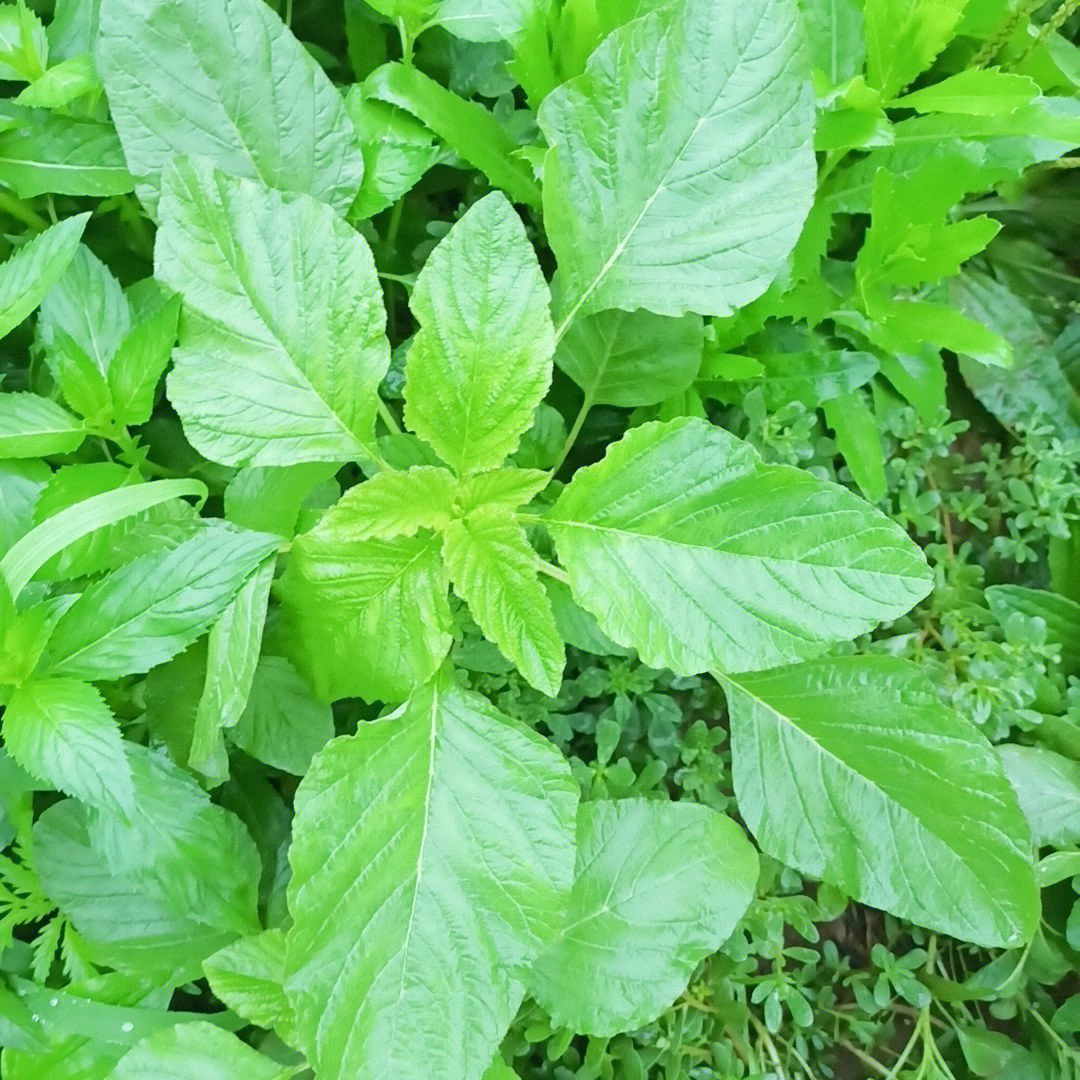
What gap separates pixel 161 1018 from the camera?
83 cm

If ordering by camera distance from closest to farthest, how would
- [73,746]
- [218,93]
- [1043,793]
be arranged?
[73,746]
[218,93]
[1043,793]

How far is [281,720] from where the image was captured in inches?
31.5

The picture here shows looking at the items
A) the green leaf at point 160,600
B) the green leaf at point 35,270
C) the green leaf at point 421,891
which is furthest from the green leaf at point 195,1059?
the green leaf at point 35,270

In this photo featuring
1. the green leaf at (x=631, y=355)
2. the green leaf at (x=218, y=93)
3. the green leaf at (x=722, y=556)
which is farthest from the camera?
the green leaf at (x=631, y=355)

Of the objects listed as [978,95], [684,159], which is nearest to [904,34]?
[978,95]

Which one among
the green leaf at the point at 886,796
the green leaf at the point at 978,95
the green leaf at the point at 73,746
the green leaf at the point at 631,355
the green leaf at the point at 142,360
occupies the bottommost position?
the green leaf at the point at 886,796

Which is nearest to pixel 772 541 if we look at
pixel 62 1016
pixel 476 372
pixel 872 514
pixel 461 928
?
pixel 872 514

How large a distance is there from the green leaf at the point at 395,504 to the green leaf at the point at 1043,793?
58cm

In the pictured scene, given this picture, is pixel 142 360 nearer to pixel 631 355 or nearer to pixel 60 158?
pixel 60 158

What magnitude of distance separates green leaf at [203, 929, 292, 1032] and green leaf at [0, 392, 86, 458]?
416 millimetres

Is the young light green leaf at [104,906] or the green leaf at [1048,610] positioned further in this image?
the green leaf at [1048,610]

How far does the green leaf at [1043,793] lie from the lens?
898 mm

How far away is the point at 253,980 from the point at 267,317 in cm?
51

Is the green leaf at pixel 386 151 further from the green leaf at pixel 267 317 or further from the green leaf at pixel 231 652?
the green leaf at pixel 231 652
